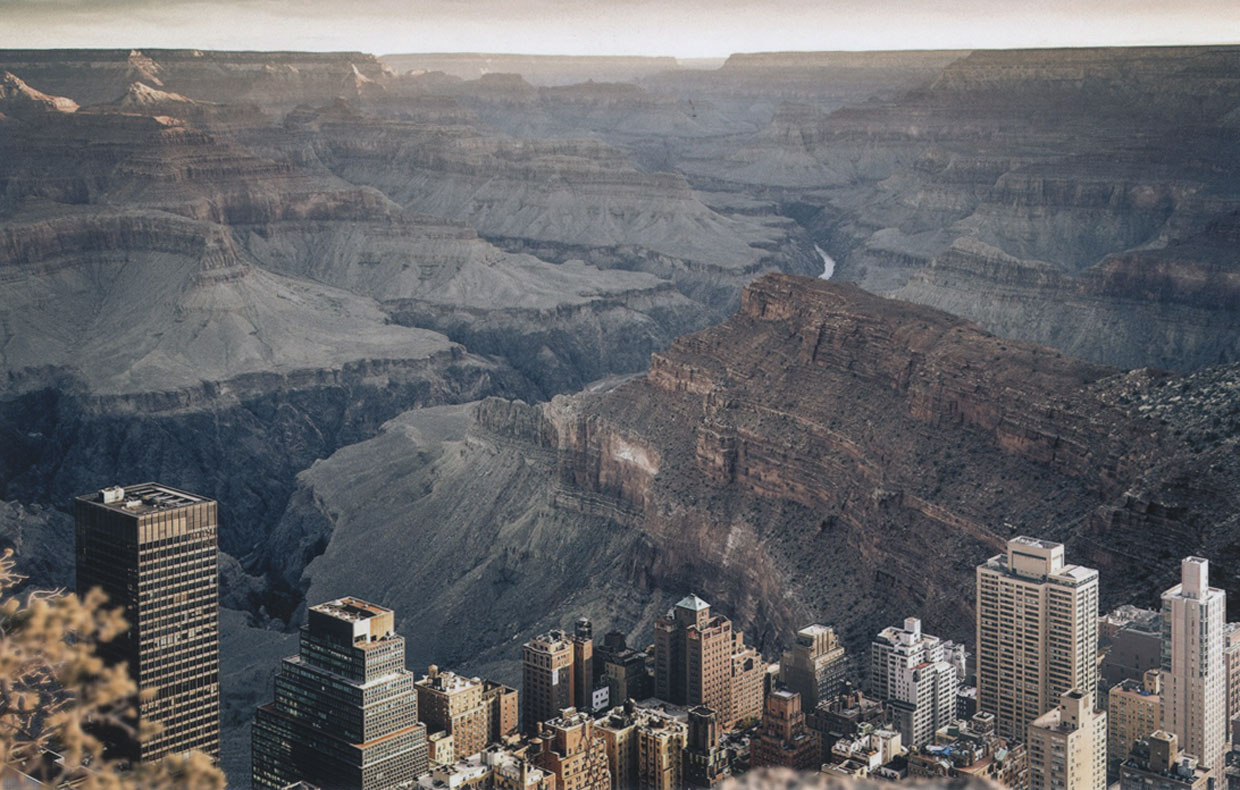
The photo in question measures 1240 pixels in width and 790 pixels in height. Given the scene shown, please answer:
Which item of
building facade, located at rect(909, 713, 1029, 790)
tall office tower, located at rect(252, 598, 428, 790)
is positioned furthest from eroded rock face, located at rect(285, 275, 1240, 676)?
tall office tower, located at rect(252, 598, 428, 790)

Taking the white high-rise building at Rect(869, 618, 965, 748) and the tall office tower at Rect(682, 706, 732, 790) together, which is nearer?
the tall office tower at Rect(682, 706, 732, 790)

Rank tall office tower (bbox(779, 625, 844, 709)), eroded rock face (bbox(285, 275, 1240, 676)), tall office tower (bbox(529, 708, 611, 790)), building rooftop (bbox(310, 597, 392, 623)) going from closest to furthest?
tall office tower (bbox(529, 708, 611, 790))
building rooftop (bbox(310, 597, 392, 623))
tall office tower (bbox(779, 625, 844, 709))
eroded rock face (bbox(285, 275, 1240, 676))

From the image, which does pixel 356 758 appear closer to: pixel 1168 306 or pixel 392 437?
pixel 392 437

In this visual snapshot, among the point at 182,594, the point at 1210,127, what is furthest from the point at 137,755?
the point at 1210,127

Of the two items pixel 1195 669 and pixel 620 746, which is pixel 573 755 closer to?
pixel 620 746

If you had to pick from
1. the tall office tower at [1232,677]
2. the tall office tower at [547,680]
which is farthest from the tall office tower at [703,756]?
the tall office tower at [1232,677]

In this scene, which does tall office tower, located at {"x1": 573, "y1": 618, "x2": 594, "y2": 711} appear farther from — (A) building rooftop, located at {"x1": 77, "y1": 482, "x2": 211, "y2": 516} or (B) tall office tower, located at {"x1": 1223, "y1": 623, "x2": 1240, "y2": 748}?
(B) tall office tower, located at {"x1": 1223, "y1": 623, "x2": 1240, "y2": 748}
